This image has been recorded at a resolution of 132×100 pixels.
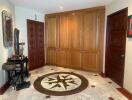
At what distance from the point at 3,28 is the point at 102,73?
11.5 ft

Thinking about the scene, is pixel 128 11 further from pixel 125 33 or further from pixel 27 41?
pixel 27 41

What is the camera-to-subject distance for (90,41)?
175 inches

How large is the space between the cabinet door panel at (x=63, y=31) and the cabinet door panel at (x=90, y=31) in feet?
2.73

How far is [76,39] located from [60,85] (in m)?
2.11

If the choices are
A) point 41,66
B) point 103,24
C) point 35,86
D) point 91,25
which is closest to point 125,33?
point 103,24

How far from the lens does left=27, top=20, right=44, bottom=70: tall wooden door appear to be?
4.65m

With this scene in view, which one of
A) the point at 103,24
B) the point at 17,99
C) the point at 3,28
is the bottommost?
the point at 17,99

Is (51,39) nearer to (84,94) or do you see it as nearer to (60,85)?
(60,85)

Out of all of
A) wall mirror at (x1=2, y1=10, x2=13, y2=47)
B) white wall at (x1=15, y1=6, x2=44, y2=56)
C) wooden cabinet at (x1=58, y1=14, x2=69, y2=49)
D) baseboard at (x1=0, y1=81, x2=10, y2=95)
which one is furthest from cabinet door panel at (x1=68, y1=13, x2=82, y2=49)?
A: baseboard at (x1=0, y1=81, x2=10, y2=95)

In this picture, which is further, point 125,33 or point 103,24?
point 103,24

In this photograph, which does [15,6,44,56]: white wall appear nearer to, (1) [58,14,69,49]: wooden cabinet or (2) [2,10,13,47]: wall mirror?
(2) [2,10,13,47]: wall mirror

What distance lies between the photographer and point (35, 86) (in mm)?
3273

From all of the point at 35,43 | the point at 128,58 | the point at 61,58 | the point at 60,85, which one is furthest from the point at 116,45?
the point at 35,43

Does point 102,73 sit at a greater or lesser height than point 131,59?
lesser
